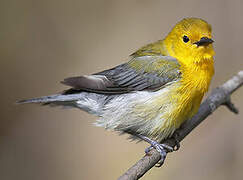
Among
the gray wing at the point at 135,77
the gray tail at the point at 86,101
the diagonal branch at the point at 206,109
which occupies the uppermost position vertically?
the gray wing at the point at 135,77

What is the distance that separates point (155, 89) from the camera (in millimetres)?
4703

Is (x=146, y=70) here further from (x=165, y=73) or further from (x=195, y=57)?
(x=195, y=57)

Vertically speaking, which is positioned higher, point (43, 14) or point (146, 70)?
point (43, 14)

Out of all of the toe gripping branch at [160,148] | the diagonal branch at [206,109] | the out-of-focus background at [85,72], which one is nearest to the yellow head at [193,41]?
the diagonal branch at [206,109]

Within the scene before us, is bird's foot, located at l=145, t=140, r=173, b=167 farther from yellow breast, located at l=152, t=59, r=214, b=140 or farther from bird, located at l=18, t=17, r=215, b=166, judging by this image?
yellow breast, located at l=152, t=59, r=214, b=140

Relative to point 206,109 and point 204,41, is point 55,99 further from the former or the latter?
point 206,109

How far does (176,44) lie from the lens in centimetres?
484

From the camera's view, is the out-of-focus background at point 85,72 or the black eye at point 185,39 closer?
the black eye at point 185,39

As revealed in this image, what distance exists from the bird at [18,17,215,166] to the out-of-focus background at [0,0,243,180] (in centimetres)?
143

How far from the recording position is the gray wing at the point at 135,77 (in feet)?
15.3

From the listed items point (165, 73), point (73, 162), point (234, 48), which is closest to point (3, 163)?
point (73, 162)

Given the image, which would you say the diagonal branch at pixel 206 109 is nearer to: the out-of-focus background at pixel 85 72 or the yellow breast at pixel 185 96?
the yellow breast at pixel 185 96

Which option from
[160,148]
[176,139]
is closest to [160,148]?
[160,148]

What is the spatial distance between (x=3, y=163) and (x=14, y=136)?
0.51 meters
